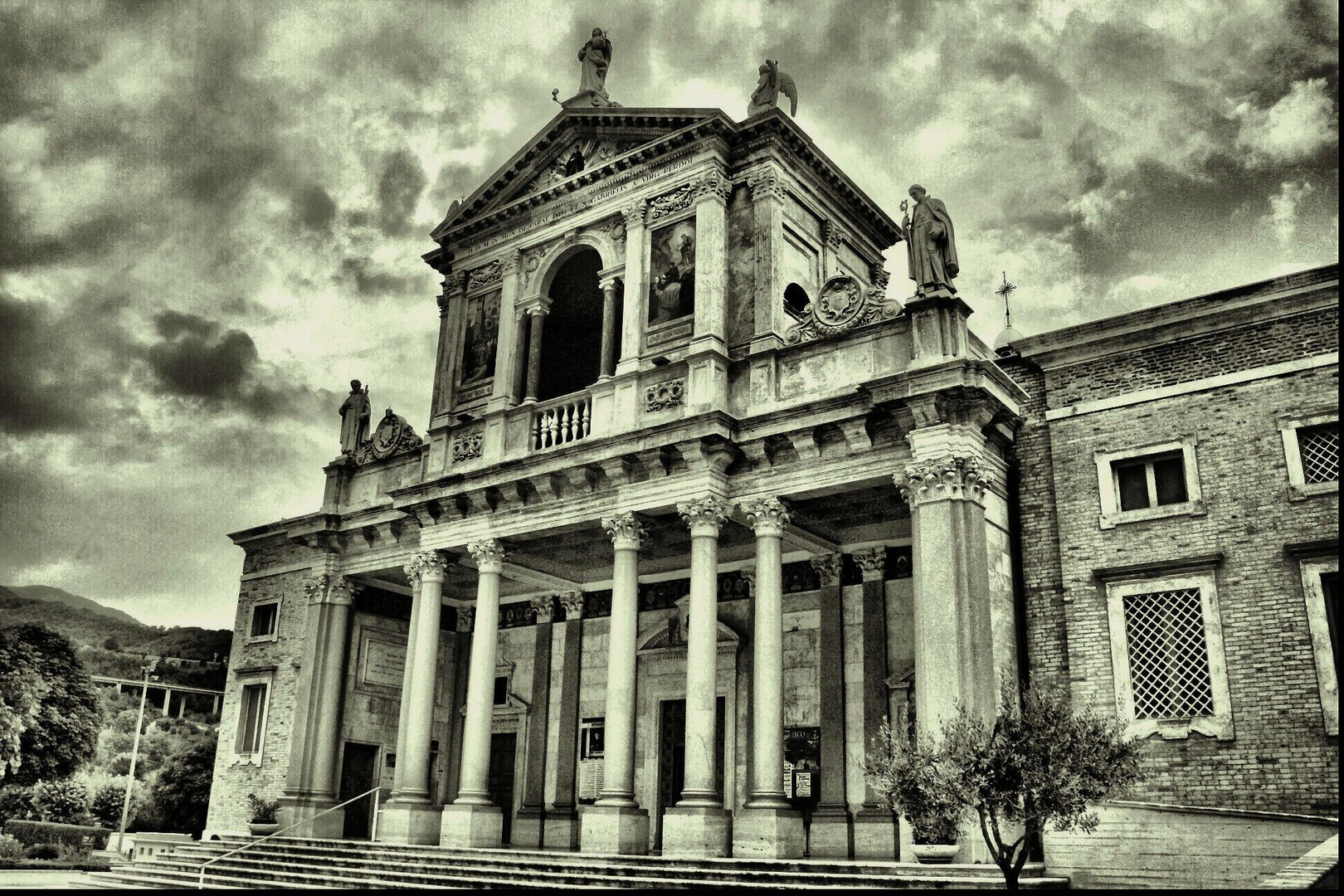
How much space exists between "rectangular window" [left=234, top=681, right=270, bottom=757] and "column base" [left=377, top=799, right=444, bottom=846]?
6391 mm

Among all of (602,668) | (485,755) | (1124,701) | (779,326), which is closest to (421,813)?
(485,755)

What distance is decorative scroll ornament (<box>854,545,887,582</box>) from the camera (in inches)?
827

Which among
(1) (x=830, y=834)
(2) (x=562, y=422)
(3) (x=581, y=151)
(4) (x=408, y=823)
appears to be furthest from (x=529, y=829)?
(3) (x=581, y=151)

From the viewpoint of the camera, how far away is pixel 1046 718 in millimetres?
11812

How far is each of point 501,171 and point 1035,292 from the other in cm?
1714

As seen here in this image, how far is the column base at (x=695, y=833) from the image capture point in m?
17.3

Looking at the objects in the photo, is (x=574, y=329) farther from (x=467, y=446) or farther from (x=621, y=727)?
(x=621, y=727)

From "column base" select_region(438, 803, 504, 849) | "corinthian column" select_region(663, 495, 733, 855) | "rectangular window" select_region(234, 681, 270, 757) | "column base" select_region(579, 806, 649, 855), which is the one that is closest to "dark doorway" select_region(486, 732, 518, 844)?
"column base" select_region(438, 803, 504, 849)

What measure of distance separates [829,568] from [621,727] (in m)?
5.30

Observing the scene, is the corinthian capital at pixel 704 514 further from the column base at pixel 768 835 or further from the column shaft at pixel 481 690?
the column shaft at pixel 481 690

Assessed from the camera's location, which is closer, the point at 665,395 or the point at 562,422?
the point at 665,395

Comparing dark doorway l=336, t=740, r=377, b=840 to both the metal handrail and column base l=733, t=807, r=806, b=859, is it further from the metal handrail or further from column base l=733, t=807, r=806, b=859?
column base l=733, t=807, r=806, b=859

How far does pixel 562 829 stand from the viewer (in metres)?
23.7

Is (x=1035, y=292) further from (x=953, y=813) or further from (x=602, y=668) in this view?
(x=953, y=813)
